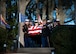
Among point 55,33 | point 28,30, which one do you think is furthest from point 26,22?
point 55,33

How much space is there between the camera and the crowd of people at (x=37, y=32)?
63.3 feet

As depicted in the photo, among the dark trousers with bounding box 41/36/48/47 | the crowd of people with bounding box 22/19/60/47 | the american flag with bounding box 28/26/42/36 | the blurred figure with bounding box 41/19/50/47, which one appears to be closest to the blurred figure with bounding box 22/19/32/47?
the crowd of people with bounding box 22/19/60/47

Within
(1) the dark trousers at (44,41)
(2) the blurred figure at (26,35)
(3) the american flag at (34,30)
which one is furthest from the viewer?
(3) the american flag at (34,30)

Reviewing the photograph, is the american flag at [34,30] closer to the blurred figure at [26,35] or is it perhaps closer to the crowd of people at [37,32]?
the crowd of people at [37,32]

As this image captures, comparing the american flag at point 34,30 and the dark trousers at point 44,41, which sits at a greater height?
the american flag at point 34,30

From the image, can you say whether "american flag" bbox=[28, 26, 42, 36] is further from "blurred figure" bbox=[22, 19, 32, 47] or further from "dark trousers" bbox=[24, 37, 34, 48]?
"dark trousers" bbox=[24, 37, 34, 48]

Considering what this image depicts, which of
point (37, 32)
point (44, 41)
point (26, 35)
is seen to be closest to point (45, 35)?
point (44, 41)

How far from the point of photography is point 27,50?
691 inches

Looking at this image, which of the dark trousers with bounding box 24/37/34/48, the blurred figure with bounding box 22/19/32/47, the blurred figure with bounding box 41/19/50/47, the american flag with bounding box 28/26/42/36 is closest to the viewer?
the blurred figure with bounding box 41/19/50/47

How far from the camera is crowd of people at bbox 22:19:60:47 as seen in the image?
63.3ft

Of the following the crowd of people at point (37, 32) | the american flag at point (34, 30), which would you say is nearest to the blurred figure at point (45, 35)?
the crowd of people at point (37, 32)

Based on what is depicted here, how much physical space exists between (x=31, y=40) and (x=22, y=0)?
3278 millimetres

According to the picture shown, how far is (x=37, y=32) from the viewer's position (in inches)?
813

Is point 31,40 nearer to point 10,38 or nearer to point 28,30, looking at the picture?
point 28,30
